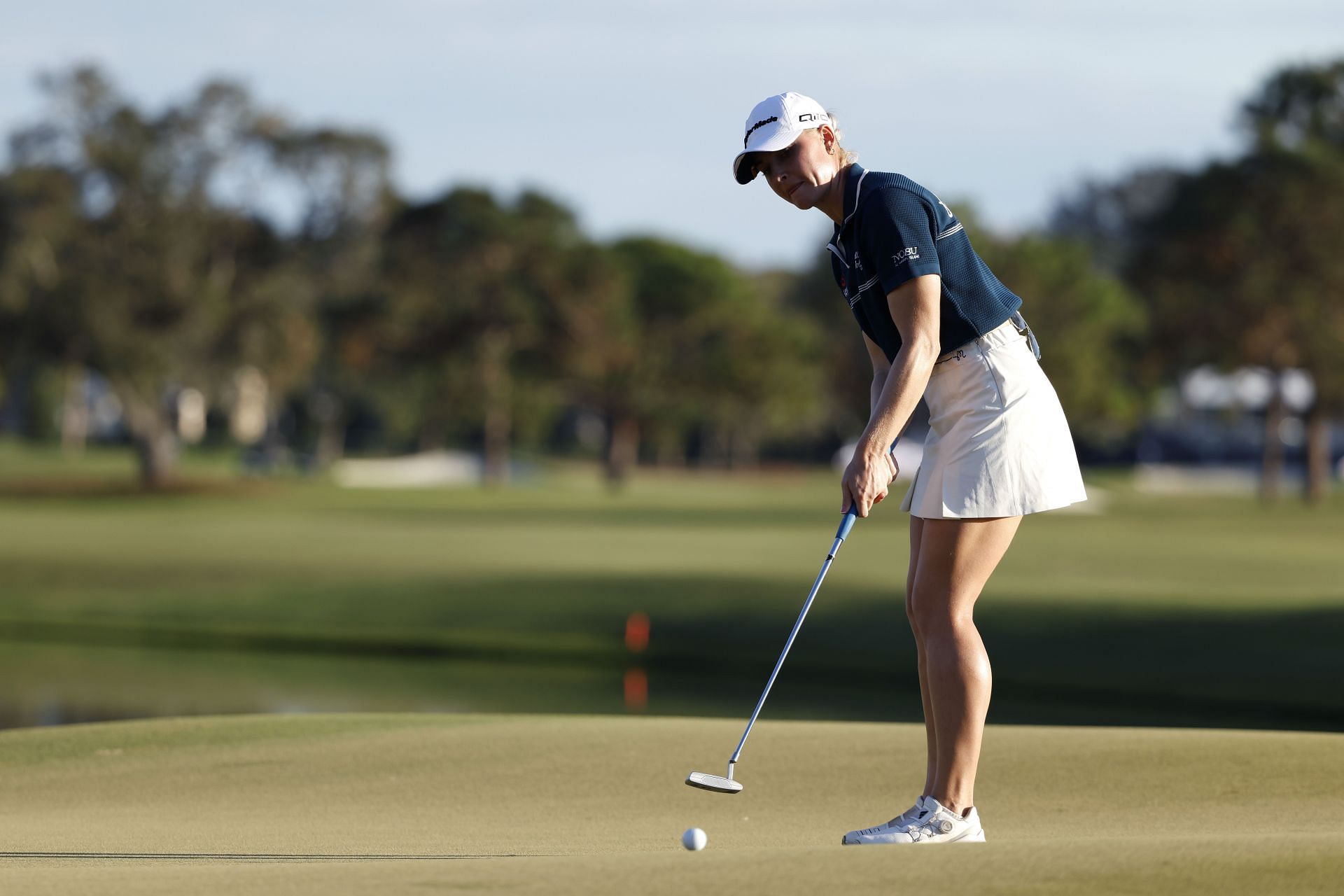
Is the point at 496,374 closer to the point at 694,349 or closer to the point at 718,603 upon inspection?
the point at 694,349

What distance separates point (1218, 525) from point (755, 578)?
68.5 feet

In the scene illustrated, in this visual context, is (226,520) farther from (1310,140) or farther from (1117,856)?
(1117,856)

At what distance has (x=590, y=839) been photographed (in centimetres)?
541

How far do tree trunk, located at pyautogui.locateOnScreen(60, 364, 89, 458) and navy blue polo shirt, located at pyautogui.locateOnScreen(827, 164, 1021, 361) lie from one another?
6943cm

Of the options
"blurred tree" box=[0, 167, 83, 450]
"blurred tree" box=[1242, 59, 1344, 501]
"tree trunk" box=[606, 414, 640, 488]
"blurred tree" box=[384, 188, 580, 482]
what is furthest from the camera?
"tree trunk" box=[606, 414, 640, 488]

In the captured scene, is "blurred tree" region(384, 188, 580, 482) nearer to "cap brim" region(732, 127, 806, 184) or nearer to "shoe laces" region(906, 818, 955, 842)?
"cap brim" region(732, 127, 806, 184)

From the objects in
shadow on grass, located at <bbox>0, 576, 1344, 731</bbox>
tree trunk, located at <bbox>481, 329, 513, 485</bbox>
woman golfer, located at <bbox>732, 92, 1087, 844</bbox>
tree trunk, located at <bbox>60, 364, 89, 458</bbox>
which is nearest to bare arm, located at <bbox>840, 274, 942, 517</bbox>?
woman golfer, located at <bbox>732, 92, 1087, 844</bbox>

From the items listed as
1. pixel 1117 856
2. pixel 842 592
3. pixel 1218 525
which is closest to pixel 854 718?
pixel 842 592

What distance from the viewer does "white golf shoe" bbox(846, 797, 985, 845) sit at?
4727mm

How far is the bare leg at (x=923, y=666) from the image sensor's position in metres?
4.91

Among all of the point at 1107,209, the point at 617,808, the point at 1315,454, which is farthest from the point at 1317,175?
the point at 1107,209

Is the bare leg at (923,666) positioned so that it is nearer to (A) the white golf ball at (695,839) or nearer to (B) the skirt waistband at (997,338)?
(B) the skirt waistband at (997,338)

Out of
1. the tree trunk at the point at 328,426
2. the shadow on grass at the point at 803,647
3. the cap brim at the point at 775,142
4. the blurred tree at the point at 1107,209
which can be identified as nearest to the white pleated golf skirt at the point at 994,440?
the cap brim at the point at 775,142

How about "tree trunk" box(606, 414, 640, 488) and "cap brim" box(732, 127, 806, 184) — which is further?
"tree trunk" box(606, 414, 640, 488)
